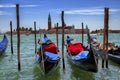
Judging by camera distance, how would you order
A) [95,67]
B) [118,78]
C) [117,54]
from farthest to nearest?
1. [117,54]
2. [118,78]
3. [95,67]

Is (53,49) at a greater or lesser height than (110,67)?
greater

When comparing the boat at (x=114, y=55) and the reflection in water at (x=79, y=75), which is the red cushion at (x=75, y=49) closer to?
the reflection in water at (x=79, y=75)

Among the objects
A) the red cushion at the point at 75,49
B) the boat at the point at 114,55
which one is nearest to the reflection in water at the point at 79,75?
the red cushion at the point at 75,49

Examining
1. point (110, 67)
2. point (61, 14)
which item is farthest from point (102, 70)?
point (61, 14)

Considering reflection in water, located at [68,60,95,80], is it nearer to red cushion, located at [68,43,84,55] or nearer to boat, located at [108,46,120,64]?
red cushion, located at [68,43,84,55]

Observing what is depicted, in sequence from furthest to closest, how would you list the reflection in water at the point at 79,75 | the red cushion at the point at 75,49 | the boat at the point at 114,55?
1. the boat at the point at 114,55
2. the red cushion at the point at 75,49
3. the reflection in water at the point at 79,75

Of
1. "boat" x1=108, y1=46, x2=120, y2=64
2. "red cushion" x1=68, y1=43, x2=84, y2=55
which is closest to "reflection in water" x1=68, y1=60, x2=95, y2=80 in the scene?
"red cushion" x1=68, y1=43, x2=84, y2=55

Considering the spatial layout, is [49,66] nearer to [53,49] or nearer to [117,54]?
[53,49]

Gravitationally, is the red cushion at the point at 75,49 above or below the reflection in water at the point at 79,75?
above

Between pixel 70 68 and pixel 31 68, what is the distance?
179 centimetres

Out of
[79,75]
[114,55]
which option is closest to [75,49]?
[79,75]

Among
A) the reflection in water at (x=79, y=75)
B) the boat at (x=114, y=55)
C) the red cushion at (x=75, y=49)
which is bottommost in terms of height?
the reflection in water at (x=79, y=75)

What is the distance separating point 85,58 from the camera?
10672mm

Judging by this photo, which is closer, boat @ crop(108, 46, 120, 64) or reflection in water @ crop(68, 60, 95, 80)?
reflection in water @ crop(68, 60, 95, 80)
